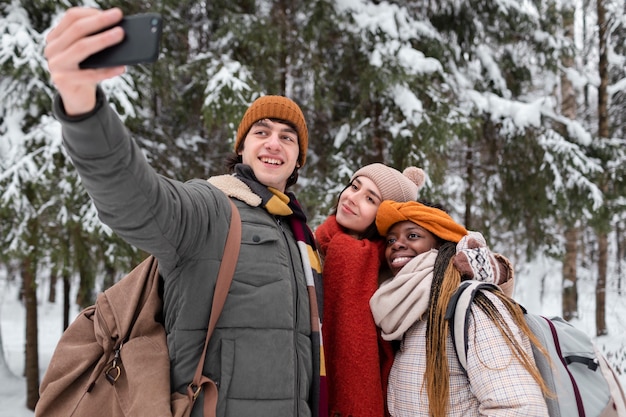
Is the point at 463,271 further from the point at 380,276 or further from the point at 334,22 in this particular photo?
the point at 334,22

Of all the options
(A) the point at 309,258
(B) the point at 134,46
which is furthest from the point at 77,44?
(A) the point at 309,258

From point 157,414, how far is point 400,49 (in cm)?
613

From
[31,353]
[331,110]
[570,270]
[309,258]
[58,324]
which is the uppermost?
[331,110]

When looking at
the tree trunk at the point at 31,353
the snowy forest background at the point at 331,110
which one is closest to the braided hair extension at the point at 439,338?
the snowy forest background at the point at 331,110

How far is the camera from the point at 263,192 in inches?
77.8

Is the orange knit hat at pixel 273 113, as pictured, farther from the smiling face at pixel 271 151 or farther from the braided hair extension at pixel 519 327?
the braided hair extension at pixel 519 327

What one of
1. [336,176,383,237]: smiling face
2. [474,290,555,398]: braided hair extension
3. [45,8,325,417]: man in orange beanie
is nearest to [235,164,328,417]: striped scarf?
[45,8,325,417]: man in orange beanie

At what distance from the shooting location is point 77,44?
3.55 feet

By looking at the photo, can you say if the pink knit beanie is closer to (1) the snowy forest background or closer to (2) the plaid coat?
(2) the plaid coat

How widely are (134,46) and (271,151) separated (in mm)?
1061

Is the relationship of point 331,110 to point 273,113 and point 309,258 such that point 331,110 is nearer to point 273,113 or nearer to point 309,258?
point 273,113

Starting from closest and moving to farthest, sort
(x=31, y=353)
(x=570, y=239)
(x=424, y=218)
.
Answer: (x=424, y=218)
(x=31, y=353)
(x=570, y=239)

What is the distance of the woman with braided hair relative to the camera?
71.0 inches

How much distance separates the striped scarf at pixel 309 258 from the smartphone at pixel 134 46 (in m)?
0.93
